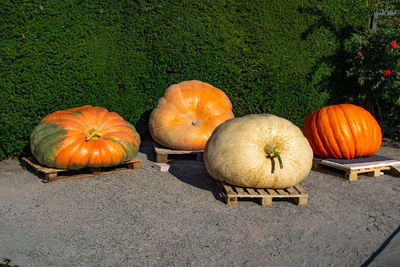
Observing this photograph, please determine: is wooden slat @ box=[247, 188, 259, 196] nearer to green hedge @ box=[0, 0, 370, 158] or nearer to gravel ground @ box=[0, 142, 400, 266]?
gravel ground @ box=[0, 142, 400, 266]

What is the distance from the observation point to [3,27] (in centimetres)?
483

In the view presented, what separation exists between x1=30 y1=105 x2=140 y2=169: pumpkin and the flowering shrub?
15.3 ft

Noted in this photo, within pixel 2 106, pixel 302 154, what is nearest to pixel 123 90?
pixel 2 106

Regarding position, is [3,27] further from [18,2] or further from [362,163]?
[362,163]

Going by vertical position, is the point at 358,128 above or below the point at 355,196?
above

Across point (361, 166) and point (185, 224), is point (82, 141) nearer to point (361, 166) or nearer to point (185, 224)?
point (185, 224)

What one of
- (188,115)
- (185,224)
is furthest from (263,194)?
(188,115)

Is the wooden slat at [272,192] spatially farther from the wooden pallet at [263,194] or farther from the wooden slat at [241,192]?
the wooden slat at [241,192]

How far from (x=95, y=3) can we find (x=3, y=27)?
143 cm

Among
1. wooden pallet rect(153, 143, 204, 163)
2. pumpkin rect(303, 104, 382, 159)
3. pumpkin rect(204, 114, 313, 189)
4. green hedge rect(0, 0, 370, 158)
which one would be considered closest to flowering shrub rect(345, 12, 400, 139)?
green hedge rect(0, 0, 370, 158)

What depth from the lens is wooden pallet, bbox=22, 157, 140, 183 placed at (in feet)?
14.4

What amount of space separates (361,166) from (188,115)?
252cm

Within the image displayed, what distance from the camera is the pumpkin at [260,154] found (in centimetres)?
370

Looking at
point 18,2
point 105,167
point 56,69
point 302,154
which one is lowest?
point 105,167
